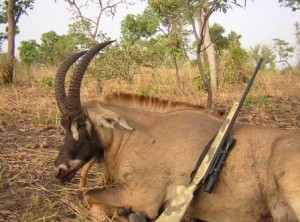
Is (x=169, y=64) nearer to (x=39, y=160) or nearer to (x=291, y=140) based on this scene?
(x=39, y=160)

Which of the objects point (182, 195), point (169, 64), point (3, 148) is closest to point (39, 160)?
point (3, 148)

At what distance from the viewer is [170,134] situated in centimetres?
406

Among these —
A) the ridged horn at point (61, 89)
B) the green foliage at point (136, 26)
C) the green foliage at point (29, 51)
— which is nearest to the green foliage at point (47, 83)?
the ridged horn at point (61, 89)

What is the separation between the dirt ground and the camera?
165 inches

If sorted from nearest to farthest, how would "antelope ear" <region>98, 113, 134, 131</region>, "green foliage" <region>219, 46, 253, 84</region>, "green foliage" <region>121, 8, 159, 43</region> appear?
"antelope ear" <region>98, 113, 134, 131</region>
"green foliage" <region>219, 46, 253, 84</region>
"green foliage" <region>121, 8, 159, 43</region>

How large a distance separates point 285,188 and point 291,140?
1.56ft

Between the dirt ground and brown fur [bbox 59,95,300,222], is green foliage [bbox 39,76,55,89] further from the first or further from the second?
Result: brown fur [bbox 59,95,300,222]

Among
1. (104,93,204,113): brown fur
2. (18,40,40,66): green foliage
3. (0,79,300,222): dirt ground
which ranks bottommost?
(0,79,300,222): dirt ground

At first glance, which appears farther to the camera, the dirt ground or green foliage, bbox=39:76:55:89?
green foliage, bbox=39:76:55:89

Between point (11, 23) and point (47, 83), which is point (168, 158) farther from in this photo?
point (11, 23)

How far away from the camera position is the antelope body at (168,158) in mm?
3600

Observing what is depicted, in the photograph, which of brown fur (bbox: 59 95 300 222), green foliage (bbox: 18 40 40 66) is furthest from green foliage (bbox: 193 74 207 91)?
green foliage (bbox: 18 40 40 66)

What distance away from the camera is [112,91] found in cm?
1184

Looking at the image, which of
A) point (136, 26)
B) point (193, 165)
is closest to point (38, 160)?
point (193, 165)
